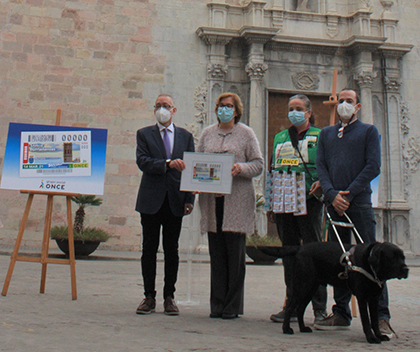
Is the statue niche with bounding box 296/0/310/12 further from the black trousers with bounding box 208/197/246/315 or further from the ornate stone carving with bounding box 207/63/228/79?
the black trousers with bounding box 208/197/246/315

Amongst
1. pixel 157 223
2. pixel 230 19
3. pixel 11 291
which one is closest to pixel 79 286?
pixel 11 291

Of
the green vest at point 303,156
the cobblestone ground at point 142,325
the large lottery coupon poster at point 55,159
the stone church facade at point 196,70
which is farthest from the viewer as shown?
the stone church facade at point 196,70

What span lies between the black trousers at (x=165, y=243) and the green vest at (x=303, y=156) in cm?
111

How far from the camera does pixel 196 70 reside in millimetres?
14844

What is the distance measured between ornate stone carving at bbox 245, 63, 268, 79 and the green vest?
9894 millimetres

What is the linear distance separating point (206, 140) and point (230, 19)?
34.9 ft

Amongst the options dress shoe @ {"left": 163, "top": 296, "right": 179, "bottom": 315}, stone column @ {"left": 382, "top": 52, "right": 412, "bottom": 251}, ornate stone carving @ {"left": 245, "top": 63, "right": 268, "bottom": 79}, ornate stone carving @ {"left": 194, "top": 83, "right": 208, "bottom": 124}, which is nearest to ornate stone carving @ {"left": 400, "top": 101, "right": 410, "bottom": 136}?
stone column @ {"left": 382, "top": 52, "right": 412, "bottom": 251}

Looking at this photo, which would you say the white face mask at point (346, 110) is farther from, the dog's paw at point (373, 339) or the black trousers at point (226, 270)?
the dog's paw at point (373, 339)

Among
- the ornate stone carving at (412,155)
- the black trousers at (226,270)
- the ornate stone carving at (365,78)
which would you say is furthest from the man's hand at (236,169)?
the ornate stone carving at (412,155)

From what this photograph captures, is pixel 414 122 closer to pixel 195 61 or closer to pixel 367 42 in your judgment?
pixel 367 42

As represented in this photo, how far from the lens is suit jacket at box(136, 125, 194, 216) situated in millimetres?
5043

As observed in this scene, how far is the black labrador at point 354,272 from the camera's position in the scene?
12.2 ft

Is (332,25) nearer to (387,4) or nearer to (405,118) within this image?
(387,4)

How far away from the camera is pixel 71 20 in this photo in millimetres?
14203
